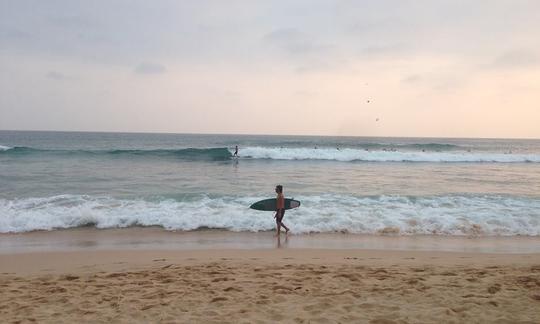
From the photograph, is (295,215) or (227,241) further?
(295,215)

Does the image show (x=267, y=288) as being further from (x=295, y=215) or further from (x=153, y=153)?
(x=153, y=153)

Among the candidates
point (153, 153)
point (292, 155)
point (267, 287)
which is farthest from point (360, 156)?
point (267, 287)

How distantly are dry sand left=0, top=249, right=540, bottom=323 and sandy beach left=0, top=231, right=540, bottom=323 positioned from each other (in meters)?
0.01

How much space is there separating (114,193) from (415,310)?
12.7 metres

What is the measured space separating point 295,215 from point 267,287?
6.02 meters

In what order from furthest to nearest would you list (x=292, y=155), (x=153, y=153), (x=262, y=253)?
(x=153, y=153) < (x=292, y=155) < (x=262, y=253)

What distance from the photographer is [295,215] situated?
37.9ft

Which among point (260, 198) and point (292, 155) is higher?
point (292, 155)

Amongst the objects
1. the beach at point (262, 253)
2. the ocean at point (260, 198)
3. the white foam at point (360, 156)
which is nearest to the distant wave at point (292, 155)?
the white foam at point (360, 156)

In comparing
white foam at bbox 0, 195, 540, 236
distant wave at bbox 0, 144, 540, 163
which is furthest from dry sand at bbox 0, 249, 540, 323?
distant wave at bbox 0, 144, 540, 163

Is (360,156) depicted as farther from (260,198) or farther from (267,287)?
(267,287)

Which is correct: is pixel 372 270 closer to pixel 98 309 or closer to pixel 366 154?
pixel 98 309


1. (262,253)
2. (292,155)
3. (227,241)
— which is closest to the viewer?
(262,253)

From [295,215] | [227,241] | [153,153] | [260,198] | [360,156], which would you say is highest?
[360,156]
